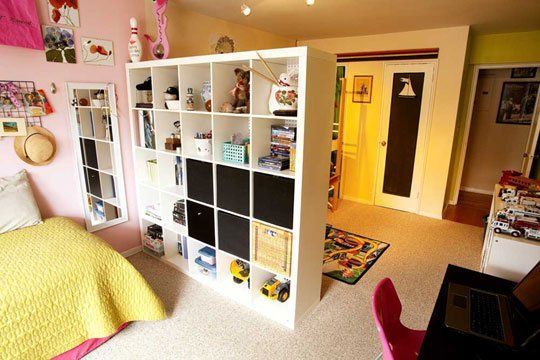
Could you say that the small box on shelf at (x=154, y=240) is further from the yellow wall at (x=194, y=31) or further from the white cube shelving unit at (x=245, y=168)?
the yellow wall at (x=194, y=31)

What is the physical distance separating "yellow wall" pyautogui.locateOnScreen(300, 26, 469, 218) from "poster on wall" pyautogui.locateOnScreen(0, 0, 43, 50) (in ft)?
12.0

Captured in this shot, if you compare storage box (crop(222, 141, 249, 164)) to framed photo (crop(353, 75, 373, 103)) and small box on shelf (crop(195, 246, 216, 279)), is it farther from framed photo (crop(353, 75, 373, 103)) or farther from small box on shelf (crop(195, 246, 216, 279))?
framed photo (crop(353, 75, 373, 103))

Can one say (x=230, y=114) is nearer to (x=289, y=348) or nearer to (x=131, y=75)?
(x=131, y=75)

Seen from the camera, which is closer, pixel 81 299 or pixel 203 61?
pixel 81 299

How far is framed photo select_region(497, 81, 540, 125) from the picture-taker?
16.1 feet

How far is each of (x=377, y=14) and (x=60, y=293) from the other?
3.55 m

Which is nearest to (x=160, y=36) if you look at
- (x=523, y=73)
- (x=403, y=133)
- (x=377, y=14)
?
(x=377, y=14)

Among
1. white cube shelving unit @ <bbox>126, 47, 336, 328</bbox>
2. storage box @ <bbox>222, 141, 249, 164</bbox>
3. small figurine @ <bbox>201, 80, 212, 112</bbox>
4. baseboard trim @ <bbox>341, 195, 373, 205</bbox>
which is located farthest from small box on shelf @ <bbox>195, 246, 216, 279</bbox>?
baseboard trim @ <bbox>341, 195, 373, 205</bbox>

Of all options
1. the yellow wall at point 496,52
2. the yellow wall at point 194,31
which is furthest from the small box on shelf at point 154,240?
the yellow wall at point 496,52

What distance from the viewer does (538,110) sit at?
12.3ft

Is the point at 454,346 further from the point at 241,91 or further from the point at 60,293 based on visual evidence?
the point at 60,293

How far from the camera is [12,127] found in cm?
223

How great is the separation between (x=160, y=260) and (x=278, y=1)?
271cm

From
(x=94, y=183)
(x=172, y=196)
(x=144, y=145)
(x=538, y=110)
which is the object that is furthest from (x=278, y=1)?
(x=538, y=110)
